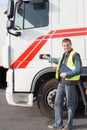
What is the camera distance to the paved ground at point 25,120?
7320 millimetres

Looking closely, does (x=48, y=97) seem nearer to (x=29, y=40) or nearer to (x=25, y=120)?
(x=25, y=120)

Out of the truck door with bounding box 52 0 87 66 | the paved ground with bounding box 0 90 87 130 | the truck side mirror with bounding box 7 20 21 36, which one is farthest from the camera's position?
the truck side mirror with bounding box 7 20 21 36

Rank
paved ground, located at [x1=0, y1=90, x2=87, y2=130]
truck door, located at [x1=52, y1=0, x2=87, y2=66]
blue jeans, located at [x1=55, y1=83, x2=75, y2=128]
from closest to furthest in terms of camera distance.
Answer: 1. blue jeans, located at [x1=55, y1=83, x2=75, y2=128]
2. paved ground, located at [x1=0, y1=90, x2=87, y2=130]
3. truck door, located at [x1=52, y1=0, x2=87, y2=66]

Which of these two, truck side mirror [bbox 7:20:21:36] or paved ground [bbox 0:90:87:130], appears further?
truck side mirror [bbox 7:20:21:36]

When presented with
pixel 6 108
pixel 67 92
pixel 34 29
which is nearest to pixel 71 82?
pixel 67 92

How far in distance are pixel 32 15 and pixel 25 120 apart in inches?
88.6

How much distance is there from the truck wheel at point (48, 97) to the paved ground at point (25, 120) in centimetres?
21

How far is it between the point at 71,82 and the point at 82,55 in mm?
1127

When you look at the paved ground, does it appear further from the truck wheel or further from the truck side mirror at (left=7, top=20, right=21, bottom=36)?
the truck side mirror at (left=7, top=20, right=21, bottom=36)

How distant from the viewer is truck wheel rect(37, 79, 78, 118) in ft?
25.6

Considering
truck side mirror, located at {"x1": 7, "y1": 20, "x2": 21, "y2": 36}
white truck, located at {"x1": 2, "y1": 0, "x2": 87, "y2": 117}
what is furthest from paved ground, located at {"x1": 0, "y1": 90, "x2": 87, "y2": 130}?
truck side mirror, located at {"x1": 7, "y1": 20, "x2": 21, "y2": 36}

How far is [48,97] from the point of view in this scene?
7848mm

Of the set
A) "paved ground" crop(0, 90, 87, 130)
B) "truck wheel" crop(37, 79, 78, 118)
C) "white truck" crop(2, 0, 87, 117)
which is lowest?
"paved ground" crop(0, 90, 87, 130)

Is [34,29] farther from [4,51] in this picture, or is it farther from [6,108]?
[6,108]
